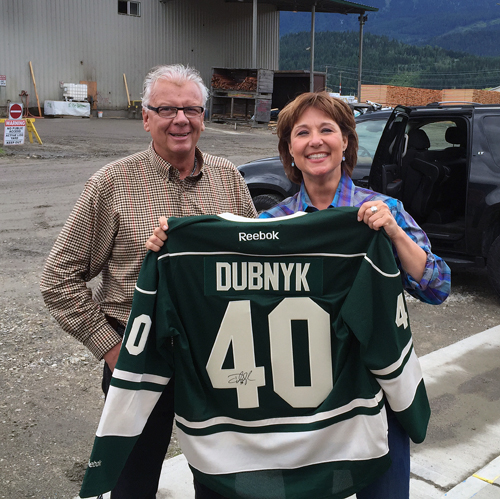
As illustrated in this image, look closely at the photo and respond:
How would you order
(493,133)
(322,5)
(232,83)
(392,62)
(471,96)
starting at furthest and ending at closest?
(392,62)
(471,96)
(322,5)
(232,83)
(493,133)

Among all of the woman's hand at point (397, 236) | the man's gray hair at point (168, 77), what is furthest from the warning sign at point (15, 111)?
the woman's hand at point (397, 236)

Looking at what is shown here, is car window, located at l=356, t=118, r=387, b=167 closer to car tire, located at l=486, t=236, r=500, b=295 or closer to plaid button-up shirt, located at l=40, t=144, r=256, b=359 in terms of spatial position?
car tire, located at l=486, t=236, r=500, b=295

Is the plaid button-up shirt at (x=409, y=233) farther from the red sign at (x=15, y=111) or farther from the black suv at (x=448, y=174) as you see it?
the red sign at (x=15, y=111)

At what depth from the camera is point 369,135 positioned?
786 cm

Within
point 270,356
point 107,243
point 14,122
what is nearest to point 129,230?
point 107,243

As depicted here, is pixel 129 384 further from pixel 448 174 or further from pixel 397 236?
pixel 448 174

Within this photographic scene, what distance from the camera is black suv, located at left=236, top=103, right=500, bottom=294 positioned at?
6.13 meters

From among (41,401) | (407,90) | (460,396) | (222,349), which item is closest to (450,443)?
(460,396)

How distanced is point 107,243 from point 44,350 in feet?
9.06

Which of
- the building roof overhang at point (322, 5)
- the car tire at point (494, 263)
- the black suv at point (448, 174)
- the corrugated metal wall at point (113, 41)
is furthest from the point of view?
the building roof overhang at point (322, 5)

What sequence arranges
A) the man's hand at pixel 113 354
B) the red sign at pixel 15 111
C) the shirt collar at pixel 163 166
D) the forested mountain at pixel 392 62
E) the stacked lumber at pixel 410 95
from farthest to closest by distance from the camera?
the forested mountain at pixel 392 62
the stacked lumber at pixel 410 95
the red sign at pixel 15 111
the shirt collar at pixel 163 166
the man's hand at pixel 113 354

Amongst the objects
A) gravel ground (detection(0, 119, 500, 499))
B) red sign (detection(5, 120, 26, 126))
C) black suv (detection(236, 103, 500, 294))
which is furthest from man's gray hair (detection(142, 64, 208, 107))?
red sign (detection(5, 120, 26, 126))

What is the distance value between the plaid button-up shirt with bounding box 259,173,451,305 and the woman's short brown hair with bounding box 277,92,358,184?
122 millimetres

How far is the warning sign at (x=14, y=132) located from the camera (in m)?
16.8
